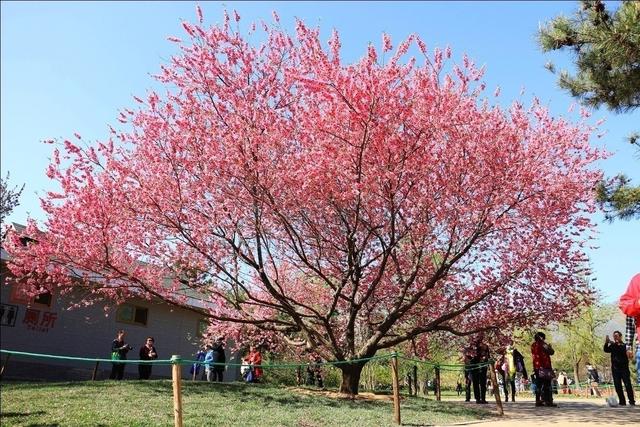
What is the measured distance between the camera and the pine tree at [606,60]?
7426 mm

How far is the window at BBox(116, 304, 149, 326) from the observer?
17344mm

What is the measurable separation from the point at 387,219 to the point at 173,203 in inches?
184

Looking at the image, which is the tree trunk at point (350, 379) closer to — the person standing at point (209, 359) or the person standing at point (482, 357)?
the person standing at point (482, 357)

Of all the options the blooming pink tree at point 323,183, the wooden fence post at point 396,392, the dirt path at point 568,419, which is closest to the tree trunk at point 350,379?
the blooming pink tree at point 323,183

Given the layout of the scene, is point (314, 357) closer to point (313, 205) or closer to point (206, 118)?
point (313, 205)

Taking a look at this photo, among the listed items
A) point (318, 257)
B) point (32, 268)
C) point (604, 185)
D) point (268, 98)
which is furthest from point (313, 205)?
point (32, 268)

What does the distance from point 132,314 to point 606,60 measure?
53.5 ft

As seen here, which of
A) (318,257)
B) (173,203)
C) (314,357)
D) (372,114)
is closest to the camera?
(372,114)

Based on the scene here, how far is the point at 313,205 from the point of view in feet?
34.1

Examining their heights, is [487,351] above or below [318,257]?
below

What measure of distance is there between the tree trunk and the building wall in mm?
6653

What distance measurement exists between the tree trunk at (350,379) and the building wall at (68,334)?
6653mm

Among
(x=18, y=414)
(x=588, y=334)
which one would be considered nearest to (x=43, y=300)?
(x=18, y=414)

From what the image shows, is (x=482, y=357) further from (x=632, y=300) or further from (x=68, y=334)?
(x=68, y=334)
